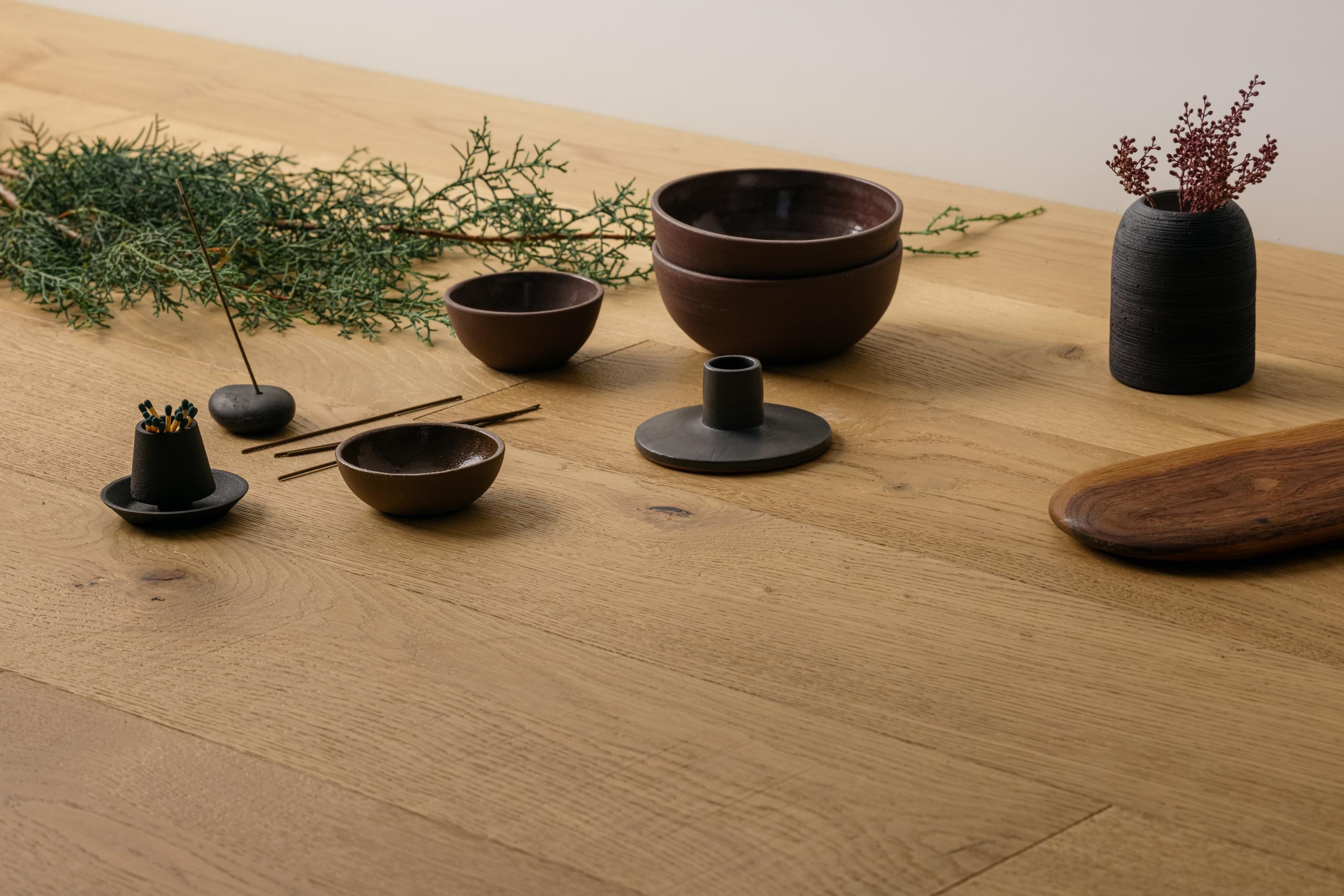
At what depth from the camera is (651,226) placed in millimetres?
2047

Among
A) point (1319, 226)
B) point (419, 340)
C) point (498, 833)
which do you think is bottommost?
point (498, 833)

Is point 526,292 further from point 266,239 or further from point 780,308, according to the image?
point 266,239

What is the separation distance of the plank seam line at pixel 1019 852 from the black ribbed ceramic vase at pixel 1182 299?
67cm

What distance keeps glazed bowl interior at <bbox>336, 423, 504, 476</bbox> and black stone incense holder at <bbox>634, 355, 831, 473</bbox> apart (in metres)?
0.16

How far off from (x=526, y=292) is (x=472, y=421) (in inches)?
8.5

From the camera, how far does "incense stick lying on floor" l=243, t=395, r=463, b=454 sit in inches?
52.3

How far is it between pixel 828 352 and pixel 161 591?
2.36ft

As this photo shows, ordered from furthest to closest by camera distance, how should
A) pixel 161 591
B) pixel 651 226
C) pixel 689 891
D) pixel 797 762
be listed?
pixel 651 226, pixel 161 591, pixel 797 762, pixel 689 891

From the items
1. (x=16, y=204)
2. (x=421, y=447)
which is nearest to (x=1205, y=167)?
(x=421, y=447)

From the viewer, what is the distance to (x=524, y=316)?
1433 mm

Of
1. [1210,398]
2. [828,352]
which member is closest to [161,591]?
[828,352]

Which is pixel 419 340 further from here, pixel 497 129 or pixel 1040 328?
pixel 497 129

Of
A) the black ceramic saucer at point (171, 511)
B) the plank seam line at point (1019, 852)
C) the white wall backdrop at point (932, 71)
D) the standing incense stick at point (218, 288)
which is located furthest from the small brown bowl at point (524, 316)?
the white wall backdrop at point (932, 71)

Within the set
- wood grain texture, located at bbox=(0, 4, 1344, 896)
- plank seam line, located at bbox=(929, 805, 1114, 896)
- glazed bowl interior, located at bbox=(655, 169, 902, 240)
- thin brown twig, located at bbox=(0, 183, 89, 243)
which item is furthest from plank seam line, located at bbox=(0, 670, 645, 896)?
thin brown twig, located at bbox=(0, 183, 89, 243)
